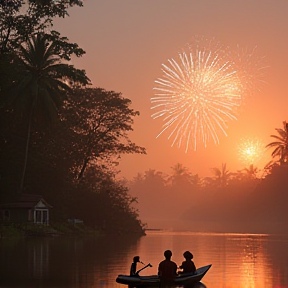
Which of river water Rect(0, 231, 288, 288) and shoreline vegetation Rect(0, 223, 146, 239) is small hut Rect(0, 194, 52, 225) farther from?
river water Rect(0, 231, 288, 288)

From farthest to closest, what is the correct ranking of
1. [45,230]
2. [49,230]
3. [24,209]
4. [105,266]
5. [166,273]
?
1. [24,209]
2. [49,230]
3. [45,230]
4. [105,266]
5. [166,273]

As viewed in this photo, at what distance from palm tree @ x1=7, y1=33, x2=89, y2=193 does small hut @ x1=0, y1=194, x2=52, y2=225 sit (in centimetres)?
145

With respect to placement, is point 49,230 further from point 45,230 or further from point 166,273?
point 166,273

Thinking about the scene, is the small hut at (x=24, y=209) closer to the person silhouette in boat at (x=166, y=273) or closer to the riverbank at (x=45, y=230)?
the riverbank at (x=45, y=230)

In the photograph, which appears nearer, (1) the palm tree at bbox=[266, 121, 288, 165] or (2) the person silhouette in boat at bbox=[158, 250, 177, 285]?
(2) the person silhouette in boat at bbox=[158, 250, 177, 285]

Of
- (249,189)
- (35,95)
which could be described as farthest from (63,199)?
(249,189)

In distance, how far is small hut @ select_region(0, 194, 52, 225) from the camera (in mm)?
72500

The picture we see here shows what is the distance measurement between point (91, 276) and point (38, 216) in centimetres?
4224

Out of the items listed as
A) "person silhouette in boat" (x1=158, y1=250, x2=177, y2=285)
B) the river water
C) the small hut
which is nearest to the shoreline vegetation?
the small hut

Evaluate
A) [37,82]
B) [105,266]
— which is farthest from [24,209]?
[105,266]

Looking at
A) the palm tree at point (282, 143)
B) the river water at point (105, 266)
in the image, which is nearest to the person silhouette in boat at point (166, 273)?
the river water at point (105, 266)

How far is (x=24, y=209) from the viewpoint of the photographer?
72.9 metres

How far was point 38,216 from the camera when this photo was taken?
7375 centimetres

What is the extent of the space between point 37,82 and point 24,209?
13.1 meters
